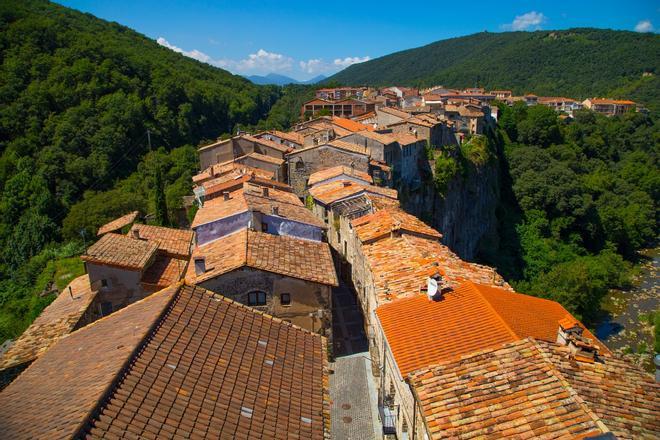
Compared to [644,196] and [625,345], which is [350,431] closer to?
[625,345]

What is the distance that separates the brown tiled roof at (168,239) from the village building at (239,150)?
52.6ft

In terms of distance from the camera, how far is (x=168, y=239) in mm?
26688

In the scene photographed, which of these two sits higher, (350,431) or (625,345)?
(350,431)

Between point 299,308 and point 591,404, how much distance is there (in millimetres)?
11055

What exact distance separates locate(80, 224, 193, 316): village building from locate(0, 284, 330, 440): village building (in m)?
9.06

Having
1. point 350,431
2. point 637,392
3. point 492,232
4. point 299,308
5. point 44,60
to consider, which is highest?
point 44,60

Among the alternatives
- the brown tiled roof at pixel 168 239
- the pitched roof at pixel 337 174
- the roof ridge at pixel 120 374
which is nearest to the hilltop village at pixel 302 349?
the roof ridge at pixel 120 374

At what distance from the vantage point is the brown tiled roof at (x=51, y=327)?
58.1 ft

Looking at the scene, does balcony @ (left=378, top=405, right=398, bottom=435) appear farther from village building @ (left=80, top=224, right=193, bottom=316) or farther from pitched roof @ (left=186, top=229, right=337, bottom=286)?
village building @ (left=80, top=224, right=193, bottom=316)

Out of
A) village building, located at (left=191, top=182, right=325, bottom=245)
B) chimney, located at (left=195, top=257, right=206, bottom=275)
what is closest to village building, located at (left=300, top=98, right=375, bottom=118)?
village building, located at (left=191, top=182, right=325, bottom=245)

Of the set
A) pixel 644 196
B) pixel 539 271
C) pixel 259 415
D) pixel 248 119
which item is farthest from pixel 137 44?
pixel 259 415

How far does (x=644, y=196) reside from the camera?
75.8 metres

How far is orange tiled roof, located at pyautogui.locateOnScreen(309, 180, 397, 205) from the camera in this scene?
29766 millimetres

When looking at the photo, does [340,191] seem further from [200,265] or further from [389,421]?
[389,421]
